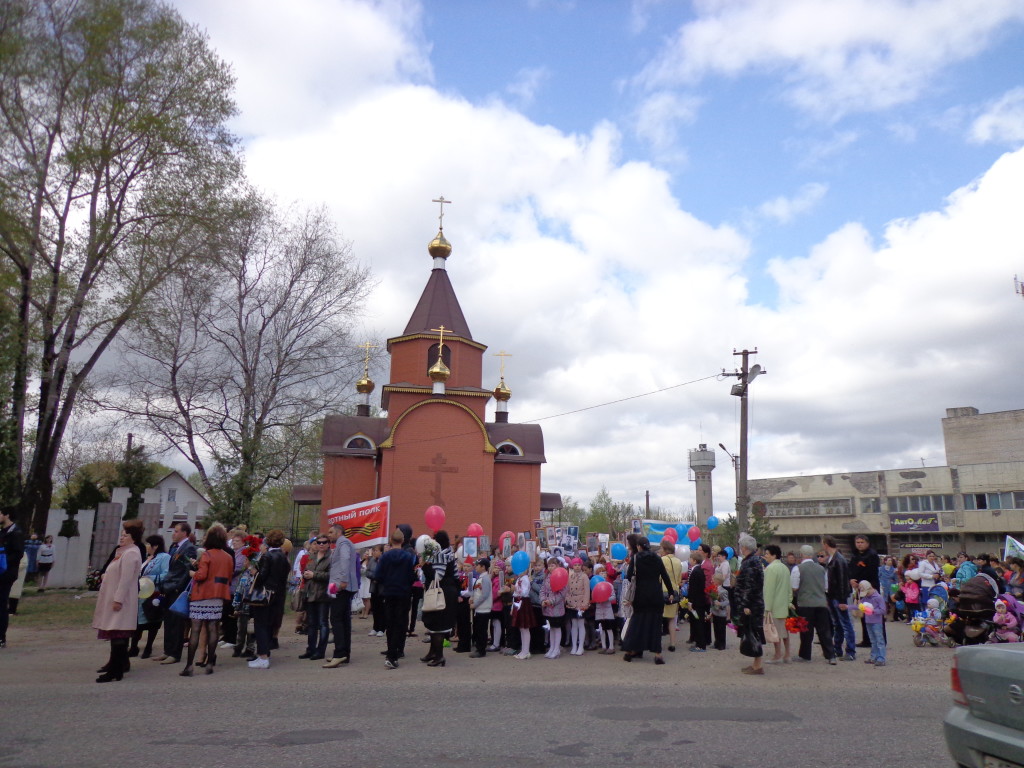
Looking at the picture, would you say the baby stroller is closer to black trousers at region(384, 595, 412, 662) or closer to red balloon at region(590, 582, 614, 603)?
red balloon at region(590, 582, 614, 603)

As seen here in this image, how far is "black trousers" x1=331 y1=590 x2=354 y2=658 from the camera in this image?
9.32 metres

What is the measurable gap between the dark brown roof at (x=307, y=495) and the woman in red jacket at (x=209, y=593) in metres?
25.1

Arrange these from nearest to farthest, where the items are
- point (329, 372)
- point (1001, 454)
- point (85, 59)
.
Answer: point (85, 59), point (329, 372), point (1001, 454)

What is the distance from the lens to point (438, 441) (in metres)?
29.8

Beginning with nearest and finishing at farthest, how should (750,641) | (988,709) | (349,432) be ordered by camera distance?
(988,709) < (750,641) < (349,432)

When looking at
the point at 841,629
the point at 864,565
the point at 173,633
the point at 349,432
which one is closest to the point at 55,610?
the point at 173,633

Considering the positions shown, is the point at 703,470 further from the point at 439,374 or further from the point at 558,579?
the point at 558,579

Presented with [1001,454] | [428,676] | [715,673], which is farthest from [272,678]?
[1001,454]

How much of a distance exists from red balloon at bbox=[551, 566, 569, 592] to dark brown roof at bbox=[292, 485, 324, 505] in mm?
24786

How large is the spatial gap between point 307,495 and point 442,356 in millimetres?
9572

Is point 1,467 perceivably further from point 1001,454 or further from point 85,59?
point 1001,454

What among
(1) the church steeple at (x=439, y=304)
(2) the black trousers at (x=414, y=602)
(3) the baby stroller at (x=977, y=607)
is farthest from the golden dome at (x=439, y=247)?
(3) the baby stroller at (x=977, y=607)

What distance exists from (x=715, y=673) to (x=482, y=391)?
936 inches

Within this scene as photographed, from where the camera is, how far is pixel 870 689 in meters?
8.05
